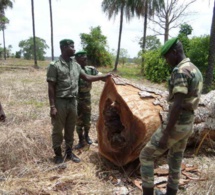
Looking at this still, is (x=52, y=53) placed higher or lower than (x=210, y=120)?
higher

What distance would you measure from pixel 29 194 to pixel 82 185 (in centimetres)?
59

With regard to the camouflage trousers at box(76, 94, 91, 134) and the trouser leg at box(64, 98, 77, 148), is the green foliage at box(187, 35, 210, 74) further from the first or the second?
the trouser leg at box(64, 98, 77, 148)

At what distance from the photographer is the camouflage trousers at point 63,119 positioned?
3490 mm

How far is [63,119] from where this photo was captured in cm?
355

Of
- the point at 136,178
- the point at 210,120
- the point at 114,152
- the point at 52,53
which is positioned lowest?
the point at 136,178

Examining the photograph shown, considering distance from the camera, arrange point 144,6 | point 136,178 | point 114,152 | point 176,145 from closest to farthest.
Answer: point 176,145 < point 136,178 < point 114,152 < point 144,6

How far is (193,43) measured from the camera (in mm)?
12953

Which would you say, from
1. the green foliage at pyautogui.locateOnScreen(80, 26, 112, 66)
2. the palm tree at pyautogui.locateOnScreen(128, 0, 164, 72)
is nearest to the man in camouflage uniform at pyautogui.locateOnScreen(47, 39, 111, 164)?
the palm tree at pyautogui.locateOnScreen(128, 0, 164, 72)

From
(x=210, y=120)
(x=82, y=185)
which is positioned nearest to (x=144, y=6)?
(x=210, y=120)

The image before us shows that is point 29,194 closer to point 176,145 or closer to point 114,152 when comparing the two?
point 114,152

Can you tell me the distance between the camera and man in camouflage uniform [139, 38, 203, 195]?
225cm

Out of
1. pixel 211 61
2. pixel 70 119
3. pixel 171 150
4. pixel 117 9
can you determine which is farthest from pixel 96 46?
pixel 171 150

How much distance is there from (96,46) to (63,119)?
21.5 m

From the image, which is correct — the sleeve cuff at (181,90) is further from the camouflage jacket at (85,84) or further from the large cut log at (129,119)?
the camouflage jacket at (85,84)
